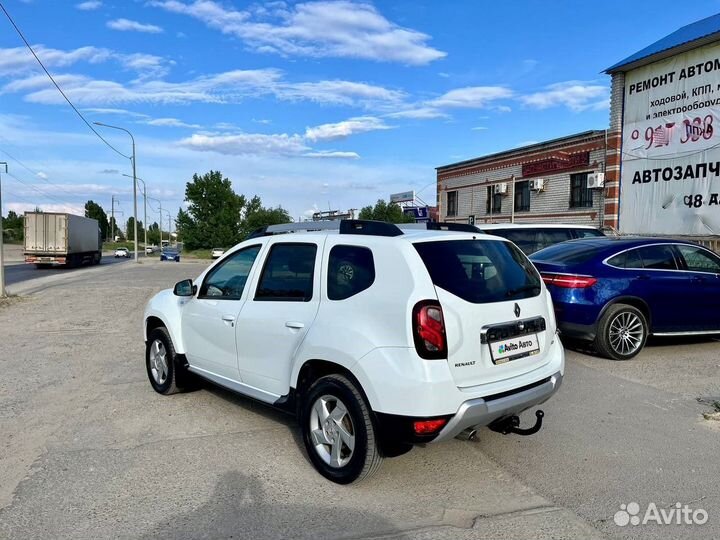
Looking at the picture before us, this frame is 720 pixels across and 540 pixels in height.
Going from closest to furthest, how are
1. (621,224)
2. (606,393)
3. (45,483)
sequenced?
(45,483) < (606,393) < (621,224)

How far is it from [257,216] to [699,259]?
239 feet

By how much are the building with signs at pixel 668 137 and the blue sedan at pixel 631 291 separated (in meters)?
12.2

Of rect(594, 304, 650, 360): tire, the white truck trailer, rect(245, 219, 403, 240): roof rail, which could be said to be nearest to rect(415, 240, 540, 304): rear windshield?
rect(245, 219, 403, 240): roof rail

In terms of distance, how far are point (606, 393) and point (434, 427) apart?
3.27m

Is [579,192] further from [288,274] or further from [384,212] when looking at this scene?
[384,212]

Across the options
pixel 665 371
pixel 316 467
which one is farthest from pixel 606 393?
pixel 316 467

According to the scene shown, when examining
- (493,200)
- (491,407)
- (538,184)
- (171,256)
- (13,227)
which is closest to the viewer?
(491,407)

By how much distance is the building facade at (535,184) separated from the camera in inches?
884

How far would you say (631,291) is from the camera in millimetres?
7031

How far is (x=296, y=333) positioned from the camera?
3881 mm

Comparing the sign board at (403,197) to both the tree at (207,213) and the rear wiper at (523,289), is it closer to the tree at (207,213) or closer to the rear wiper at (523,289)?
the tree at (207,213)

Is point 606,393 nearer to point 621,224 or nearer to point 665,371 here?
point 665,371

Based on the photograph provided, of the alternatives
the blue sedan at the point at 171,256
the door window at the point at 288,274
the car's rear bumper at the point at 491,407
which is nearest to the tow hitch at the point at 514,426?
the car's rear bumper at the point at 491,407

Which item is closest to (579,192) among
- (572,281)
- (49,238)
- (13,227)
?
(572,281)
